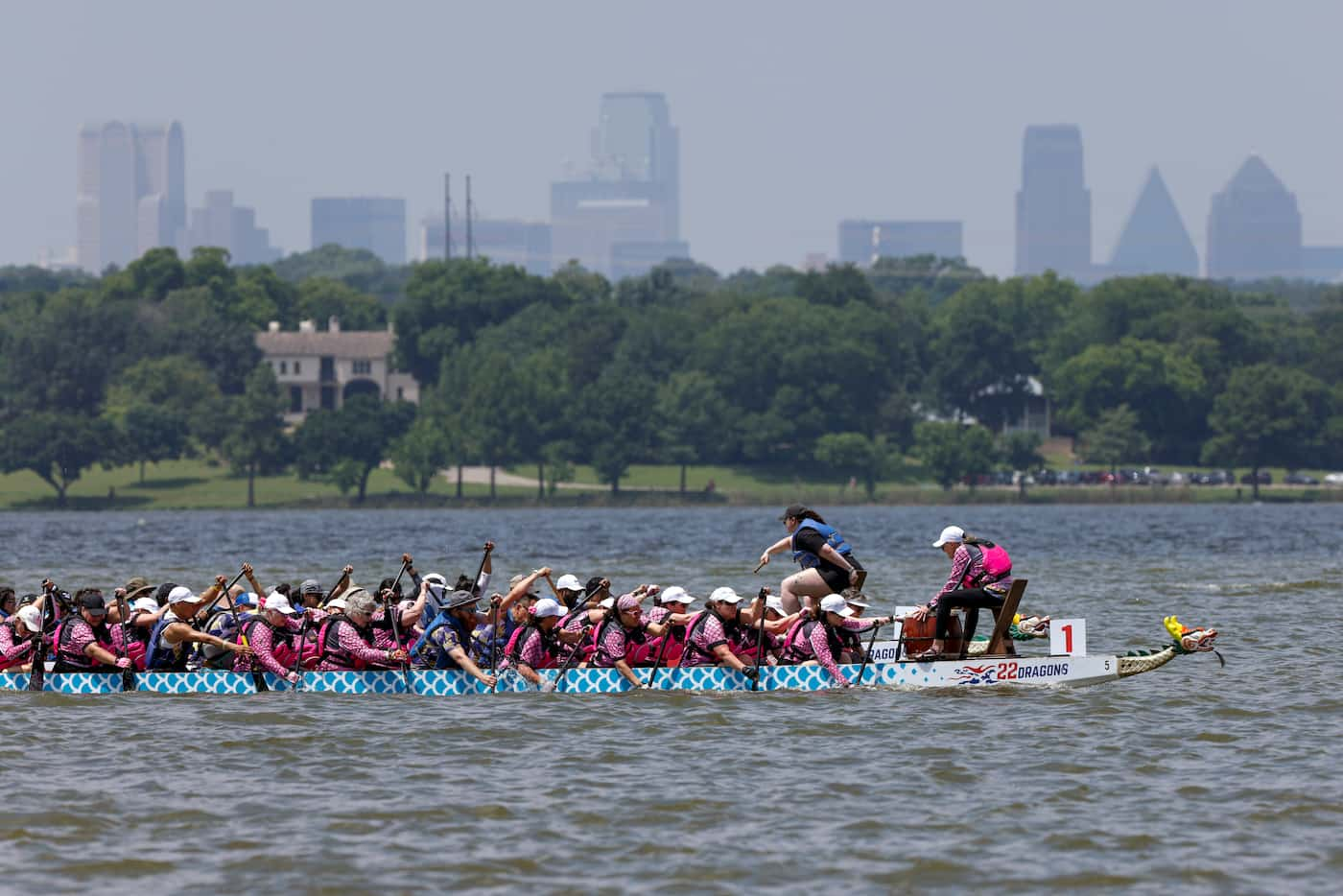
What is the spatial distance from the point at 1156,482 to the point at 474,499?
59568 millimetres

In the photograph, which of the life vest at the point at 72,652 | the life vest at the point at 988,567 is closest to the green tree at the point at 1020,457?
the life vest at the point at 988,567

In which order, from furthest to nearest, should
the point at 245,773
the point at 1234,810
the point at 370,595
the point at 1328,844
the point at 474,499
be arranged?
the point at 474,499, the point at 370,595, the point at 245,773, the point at 1234,810, the point at 1328,844

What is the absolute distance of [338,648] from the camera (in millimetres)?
34562

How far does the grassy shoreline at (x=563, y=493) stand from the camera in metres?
182

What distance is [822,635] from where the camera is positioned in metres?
33.2

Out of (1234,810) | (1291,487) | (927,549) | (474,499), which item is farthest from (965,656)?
(1291,487)

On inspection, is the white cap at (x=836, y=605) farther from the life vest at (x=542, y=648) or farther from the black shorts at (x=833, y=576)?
the life vest at (x=542, y=648)

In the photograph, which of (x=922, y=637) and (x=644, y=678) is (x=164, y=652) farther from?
→ (x=922, y=637)

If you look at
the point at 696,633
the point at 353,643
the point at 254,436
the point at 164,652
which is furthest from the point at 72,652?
the point at 254,436

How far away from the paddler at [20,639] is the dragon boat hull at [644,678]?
0.22m

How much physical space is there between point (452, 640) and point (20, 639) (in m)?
6.97

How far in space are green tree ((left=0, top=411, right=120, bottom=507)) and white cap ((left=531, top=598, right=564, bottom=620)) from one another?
154 m

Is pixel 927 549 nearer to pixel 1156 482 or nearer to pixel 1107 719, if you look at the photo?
pixel 1107 719

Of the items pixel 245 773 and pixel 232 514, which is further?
pixel 232 514
